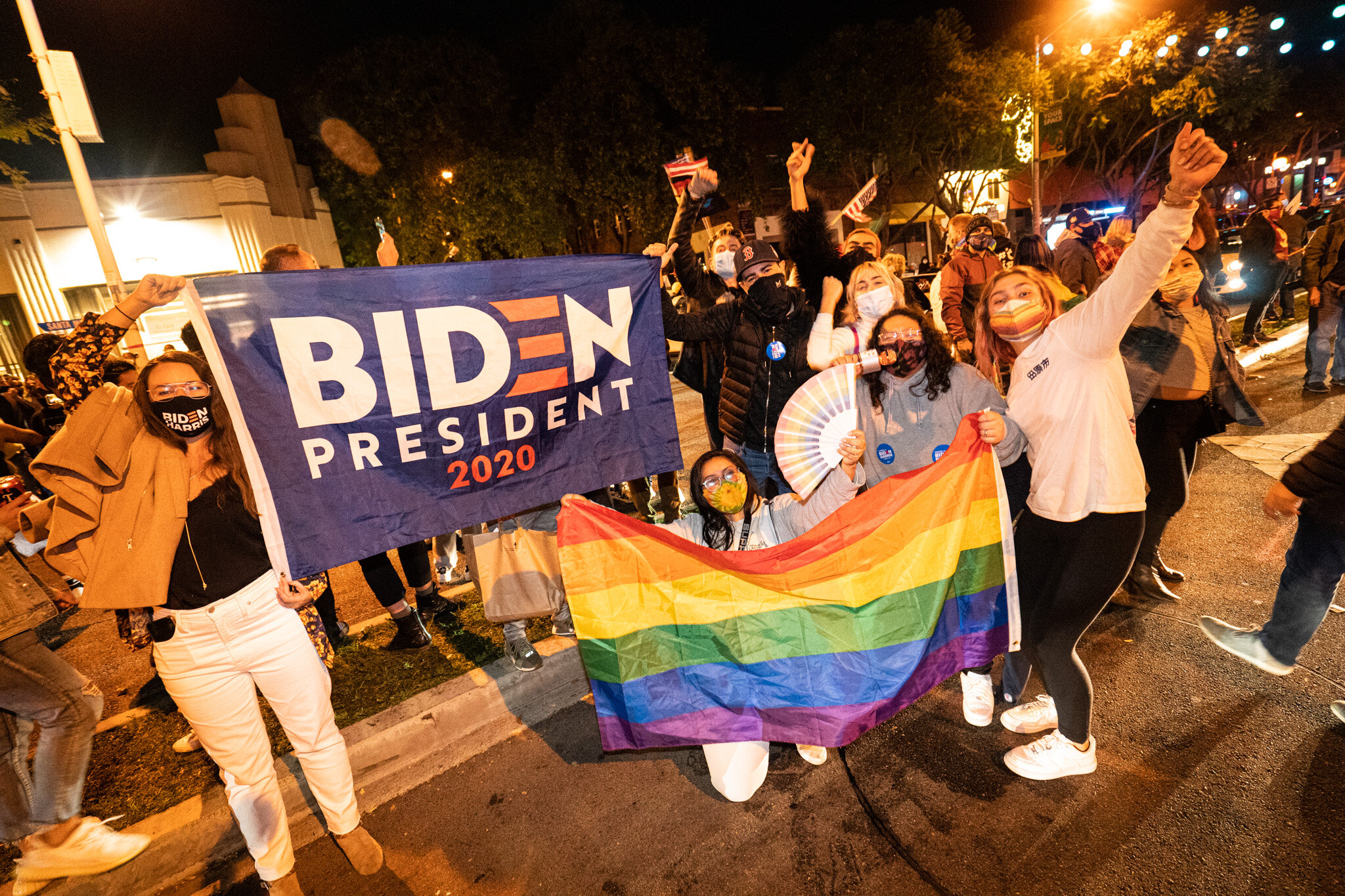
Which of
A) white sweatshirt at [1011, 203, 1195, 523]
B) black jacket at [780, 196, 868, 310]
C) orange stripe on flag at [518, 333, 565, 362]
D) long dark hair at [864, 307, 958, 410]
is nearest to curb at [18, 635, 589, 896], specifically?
orange stripe on flag at [518, 333, 565, 362]

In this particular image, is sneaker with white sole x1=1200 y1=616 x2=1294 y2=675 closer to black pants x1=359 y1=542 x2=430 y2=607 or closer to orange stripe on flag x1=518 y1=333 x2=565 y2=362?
orange stripe on flag x1=518 y1=333 x2=565 y2=362

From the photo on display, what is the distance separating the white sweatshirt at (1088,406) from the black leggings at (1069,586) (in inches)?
3.0

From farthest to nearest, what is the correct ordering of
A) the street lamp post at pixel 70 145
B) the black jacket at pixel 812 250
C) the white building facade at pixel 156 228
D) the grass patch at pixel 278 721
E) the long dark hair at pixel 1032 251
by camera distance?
the white building facade at pixel 156 228 → the street lamp post at pixel 70 145 → the long dark hair at pixel 1032 251 → the black jacket at pixel 812 250 → the grass patch at pixel 278 721

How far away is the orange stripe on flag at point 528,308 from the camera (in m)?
3.00

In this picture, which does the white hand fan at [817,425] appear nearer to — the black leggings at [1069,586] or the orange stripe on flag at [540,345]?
the black leggings at [1069,586]

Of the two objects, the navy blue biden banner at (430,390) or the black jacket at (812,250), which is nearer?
the navy blue biden banner at (430,390)

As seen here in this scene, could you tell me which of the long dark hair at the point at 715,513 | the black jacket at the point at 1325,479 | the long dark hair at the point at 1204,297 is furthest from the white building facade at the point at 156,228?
the black jacket at the point at 1325,479

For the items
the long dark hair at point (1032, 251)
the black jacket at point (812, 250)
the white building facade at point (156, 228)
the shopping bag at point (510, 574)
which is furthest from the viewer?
the white building facade at point (156, 228)

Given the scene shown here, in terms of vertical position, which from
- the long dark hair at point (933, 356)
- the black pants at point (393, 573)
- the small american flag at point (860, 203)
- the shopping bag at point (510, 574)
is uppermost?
the small american flag at point (860, 203)

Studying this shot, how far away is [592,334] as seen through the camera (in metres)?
3.23

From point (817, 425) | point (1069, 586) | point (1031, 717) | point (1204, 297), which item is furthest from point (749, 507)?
point (1204, 297)

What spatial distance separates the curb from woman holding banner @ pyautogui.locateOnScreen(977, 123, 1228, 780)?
2.26m

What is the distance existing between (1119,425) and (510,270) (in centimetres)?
268

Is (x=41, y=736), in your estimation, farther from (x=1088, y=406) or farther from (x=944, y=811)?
(x=1088, y=406)
